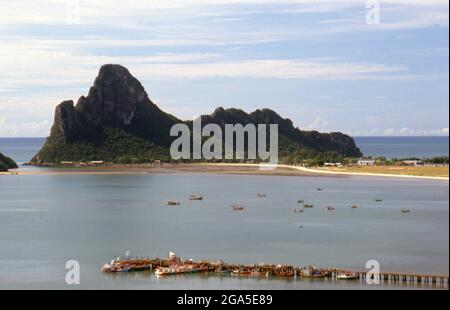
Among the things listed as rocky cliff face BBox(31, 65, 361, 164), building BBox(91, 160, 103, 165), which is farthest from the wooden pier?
building BBox(91, 160, 103, 165)

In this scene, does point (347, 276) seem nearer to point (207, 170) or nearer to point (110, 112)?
point (207, 170)

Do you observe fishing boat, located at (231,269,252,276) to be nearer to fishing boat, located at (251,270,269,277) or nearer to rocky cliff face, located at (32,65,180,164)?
fishing boat, located at (251,270,269,277)

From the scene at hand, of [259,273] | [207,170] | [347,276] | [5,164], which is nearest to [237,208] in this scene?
[259,273]

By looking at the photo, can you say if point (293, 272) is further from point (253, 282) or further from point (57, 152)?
point (57, 152)

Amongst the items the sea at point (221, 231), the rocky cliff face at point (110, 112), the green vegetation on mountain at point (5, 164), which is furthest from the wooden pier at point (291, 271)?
the rocky cliff face at point (110, 112)

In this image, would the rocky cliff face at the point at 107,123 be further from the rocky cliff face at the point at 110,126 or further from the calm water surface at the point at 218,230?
the calm water surface at the point at 218,230
